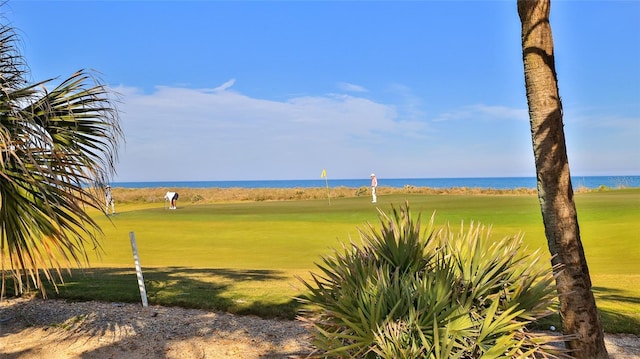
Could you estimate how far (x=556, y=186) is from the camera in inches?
155

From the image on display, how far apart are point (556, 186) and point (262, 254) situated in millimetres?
10972

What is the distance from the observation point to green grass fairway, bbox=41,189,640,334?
24.2 feet

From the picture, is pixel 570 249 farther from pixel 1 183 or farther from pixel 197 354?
pixel 1 183

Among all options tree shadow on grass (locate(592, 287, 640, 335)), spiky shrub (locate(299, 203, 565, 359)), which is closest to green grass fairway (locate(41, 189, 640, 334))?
tree shadow on grass (locate(592, 287, 640, 335))

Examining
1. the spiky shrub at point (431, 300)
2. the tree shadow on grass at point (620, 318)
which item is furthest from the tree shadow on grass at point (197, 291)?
the tree shadow on grass at point (620, 318)

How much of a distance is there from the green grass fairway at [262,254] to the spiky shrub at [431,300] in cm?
45

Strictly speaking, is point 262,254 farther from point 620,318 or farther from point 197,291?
point 620,318

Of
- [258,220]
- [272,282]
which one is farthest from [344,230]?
[272,282]

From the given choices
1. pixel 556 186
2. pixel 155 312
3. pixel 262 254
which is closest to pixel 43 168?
pixel 155 312

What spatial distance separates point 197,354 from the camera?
530 centimetres

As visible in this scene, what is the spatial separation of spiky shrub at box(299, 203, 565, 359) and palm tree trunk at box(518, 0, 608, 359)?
0.39m

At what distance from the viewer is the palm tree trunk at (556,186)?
3893mm

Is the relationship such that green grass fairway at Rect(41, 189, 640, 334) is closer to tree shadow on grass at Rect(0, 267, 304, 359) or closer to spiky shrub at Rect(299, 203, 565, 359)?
tree shadow on grass at Rect(0, 267, 304, 359)

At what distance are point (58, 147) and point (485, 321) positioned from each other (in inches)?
181
